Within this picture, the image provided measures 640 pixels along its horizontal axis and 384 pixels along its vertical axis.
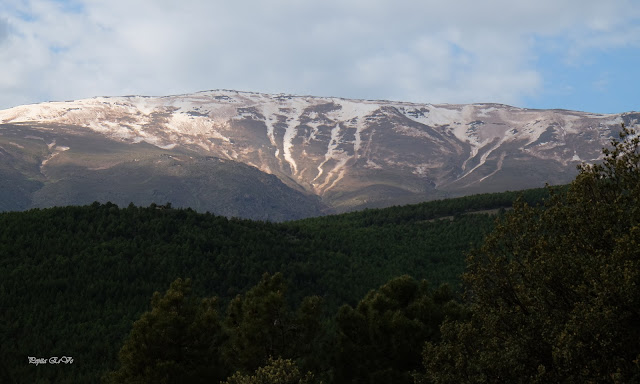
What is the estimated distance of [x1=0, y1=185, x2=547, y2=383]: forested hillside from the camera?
262ft

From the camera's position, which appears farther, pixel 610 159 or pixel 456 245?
pixel 456 245

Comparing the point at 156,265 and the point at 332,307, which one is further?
the point at 156,265

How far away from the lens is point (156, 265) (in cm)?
11356

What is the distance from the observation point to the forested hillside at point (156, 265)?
262 ft

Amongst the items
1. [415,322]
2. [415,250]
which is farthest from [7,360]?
[415,250]

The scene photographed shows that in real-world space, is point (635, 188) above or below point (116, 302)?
above

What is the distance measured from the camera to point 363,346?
170ft

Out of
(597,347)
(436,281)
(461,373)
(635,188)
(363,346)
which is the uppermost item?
(635,188)

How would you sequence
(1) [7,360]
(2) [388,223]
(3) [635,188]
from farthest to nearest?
(2) [388,223]
(1) [7,360]
(3) [635,188]

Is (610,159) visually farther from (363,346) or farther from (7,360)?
(7,360)

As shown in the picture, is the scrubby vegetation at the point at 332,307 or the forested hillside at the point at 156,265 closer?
the scrubby vegetation at the point at 332,307

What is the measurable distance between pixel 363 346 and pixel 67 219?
3408 inches

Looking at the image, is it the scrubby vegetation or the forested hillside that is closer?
the scrubby vegetation

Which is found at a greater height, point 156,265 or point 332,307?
point 156,265
